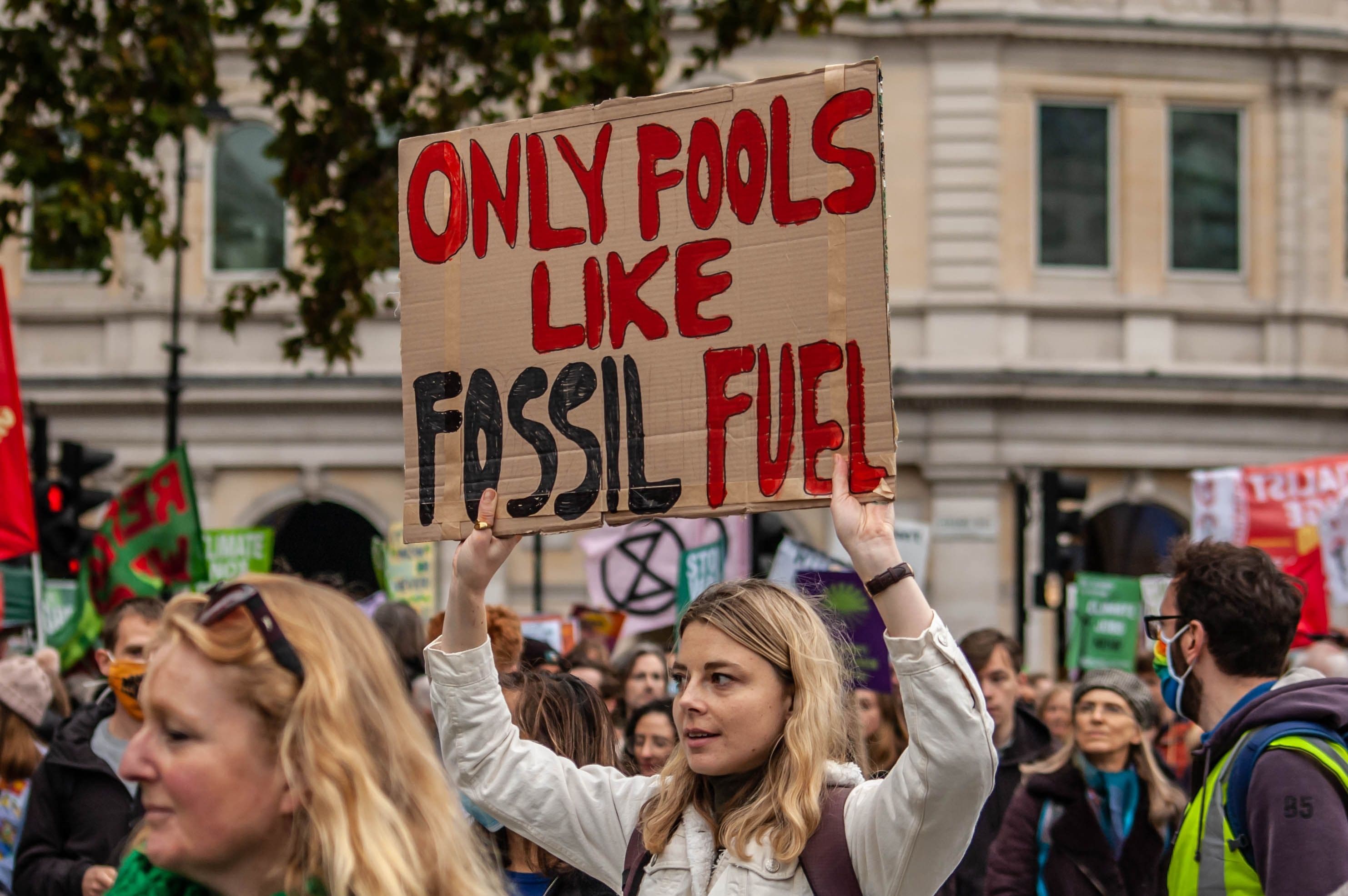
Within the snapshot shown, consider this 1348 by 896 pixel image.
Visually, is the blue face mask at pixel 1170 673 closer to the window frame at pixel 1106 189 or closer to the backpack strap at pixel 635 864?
the backpack strap at pixel 635 864

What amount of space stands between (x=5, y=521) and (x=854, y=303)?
4701 millimetres

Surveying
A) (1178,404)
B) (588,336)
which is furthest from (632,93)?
(1178,404)

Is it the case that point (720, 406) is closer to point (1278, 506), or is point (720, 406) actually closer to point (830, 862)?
point (830, 862)

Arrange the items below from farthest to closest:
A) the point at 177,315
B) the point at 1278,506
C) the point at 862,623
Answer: the point at 177,315 → the point at 1278,506 → the point at 862,623

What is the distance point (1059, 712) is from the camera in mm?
8172

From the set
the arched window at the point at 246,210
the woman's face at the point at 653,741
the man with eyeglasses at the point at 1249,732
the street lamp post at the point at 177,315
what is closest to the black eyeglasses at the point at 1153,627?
the man with eyeglasses at the point at 1249,732

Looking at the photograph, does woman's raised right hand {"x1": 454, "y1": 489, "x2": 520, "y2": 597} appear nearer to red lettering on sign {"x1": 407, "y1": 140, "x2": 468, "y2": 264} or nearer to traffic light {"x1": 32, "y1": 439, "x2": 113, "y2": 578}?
red lettering on sign {"x1": 407, "y1": 140, "x2": 468, "y2": 264}

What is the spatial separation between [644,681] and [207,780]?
6.21 metres

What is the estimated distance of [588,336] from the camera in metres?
3.61

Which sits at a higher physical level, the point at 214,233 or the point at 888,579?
the point at 214,233

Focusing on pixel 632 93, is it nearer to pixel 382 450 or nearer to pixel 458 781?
pixel 458 781

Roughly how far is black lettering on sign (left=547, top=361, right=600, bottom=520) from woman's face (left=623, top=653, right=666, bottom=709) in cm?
459

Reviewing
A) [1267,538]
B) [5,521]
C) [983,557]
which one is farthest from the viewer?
[983,557]

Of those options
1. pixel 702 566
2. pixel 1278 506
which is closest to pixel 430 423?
pixel 702 566
